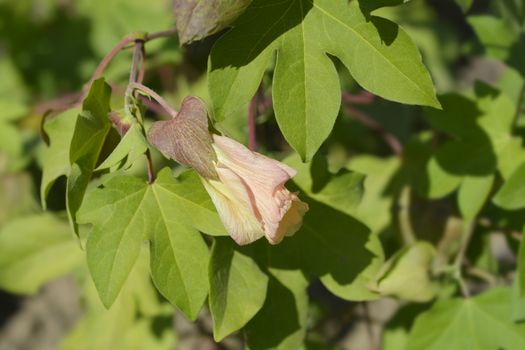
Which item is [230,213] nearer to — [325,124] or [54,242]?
[325,124]

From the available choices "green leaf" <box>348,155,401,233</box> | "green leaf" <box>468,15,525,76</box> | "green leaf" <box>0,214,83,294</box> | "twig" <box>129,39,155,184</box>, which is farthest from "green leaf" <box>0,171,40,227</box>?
"green leaf" <box>468,15,525,76</box>

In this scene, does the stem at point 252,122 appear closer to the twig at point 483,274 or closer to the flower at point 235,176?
the flower at point 235,176

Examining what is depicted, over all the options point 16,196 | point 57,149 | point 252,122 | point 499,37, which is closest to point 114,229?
point 57,149

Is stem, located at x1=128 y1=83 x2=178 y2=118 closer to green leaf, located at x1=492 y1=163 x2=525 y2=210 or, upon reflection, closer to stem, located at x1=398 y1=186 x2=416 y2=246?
green leaf, located at x1=492 y1=163 x2=525 y2=210

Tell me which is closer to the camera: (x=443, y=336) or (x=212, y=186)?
(x=212, y=186)

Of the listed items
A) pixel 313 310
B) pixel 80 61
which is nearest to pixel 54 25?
pixel 80 61

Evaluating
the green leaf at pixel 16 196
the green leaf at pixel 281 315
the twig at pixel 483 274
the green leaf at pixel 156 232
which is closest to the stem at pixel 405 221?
the twig at pixel 483 274

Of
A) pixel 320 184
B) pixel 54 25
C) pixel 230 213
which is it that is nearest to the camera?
pixel 230 213
